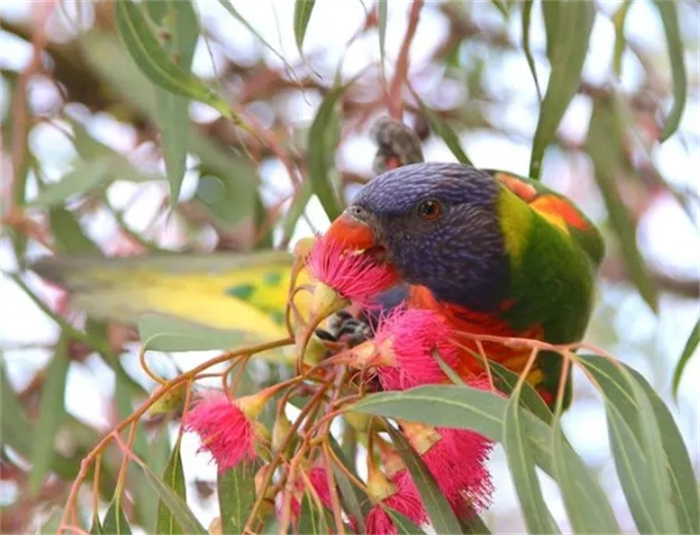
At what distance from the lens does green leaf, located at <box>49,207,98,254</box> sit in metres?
1.39

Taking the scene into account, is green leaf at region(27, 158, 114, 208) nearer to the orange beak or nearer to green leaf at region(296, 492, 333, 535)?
the orange beak

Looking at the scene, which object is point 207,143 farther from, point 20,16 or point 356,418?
point 356,418

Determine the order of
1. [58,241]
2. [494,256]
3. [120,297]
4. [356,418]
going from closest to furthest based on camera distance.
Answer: [356,418]
[494,256]
[120,297]
[58,241]

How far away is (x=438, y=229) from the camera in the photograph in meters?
0.96

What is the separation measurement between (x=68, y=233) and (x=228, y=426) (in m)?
0.71

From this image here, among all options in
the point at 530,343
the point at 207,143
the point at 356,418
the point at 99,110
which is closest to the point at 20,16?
the point at 99,110

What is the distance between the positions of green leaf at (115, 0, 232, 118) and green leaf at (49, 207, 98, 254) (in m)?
0.44

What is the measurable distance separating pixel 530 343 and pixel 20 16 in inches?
40.2

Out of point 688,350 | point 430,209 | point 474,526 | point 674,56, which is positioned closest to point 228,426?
point 474,526

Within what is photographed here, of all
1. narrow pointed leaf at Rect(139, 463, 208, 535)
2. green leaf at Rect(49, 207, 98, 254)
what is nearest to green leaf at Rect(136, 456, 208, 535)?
narrow pointed leaf at Rect(139, 463, 208, 535)

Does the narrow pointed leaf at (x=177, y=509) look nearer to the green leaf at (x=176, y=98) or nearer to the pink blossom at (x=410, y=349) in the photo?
the pink blossom at (x=410, y=349)

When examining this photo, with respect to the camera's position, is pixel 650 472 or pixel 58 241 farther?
pixel 58 241

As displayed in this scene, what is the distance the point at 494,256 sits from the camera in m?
1.00

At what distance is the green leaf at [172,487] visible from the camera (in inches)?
30.8
